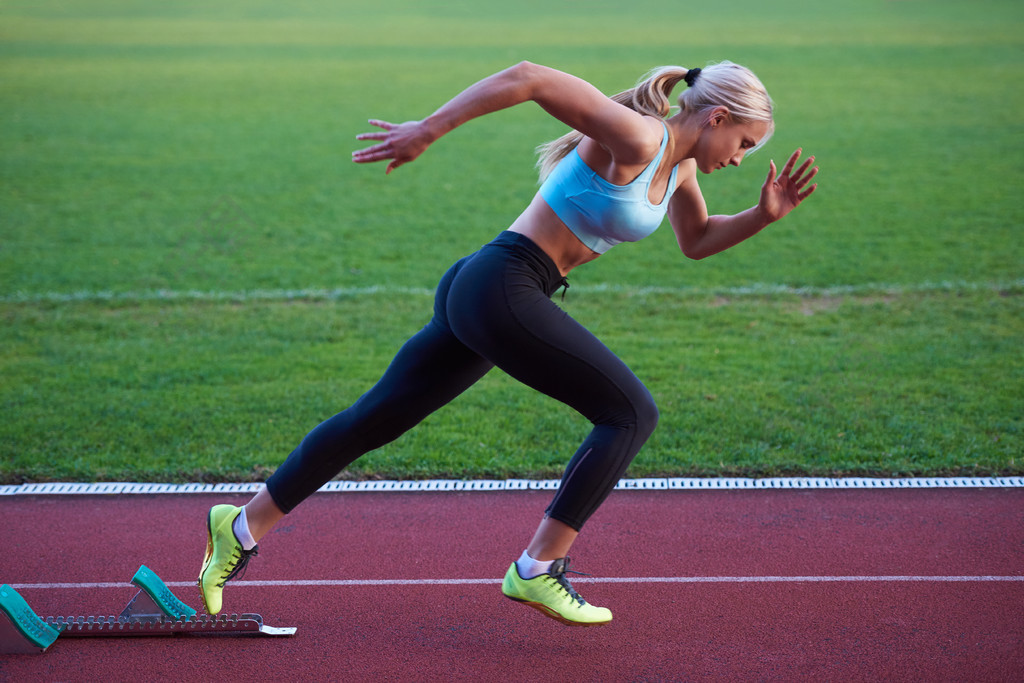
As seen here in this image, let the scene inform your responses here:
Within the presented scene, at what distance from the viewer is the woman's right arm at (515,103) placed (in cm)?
278

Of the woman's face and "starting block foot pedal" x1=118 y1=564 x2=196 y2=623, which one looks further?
"starting block foot pedal" x1=118 y1=564 x2=196 y2=623

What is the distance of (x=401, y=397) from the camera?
332 centimetres

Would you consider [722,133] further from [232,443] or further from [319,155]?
[319,155]

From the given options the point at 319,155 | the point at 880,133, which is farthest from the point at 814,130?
the point at 319,155

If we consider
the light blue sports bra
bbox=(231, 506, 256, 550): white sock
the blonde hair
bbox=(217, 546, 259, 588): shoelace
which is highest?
the blonde hair

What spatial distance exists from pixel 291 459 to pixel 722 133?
5.96 ft

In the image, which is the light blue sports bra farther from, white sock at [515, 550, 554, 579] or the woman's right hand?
white sock at [515, 550, 554, 579]

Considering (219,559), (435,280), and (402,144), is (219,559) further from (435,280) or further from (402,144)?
(435,280)

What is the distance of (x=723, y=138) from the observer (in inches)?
123

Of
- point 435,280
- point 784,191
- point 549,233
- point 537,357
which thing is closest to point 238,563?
point 537,357

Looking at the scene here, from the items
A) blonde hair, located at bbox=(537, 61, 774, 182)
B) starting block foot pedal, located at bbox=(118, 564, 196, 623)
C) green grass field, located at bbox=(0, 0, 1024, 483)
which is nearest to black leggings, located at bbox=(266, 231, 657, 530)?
blonde hair, located at bbox=(537, 61, 774, 182)

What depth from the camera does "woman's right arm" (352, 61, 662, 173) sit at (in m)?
2.78

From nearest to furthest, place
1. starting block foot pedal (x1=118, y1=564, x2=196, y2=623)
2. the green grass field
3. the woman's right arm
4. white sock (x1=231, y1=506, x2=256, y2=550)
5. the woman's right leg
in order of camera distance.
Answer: the woman's right arm → the woman's right leg → white sock (x1=231, y1=506, x2=256, y2=550) → starting block foot pedal (x1=118, y1=564, x2=196, y2=623) → the green grass field

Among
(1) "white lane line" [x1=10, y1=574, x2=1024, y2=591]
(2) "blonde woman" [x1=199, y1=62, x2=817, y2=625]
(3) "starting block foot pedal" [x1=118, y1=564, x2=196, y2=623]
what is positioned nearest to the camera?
(2) "blonde woman" [x1=199, y1=62, x2=817, y2=625]
